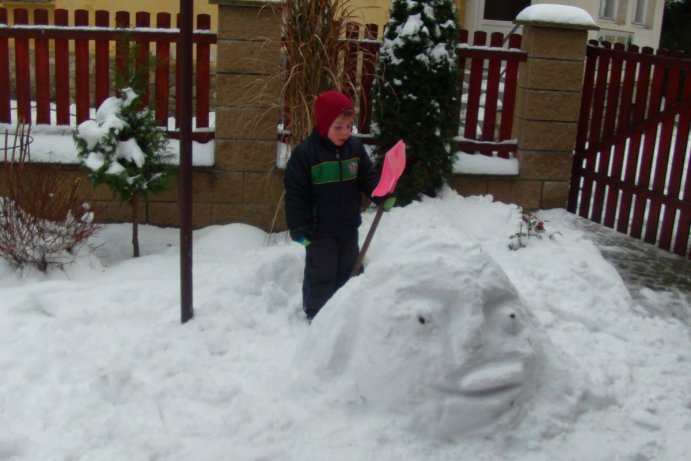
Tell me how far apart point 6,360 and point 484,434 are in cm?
223

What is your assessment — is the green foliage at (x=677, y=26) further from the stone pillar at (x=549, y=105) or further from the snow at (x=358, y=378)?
the snow at (x=358, y=378)

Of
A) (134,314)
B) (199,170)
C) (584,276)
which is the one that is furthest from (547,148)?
(134,314)

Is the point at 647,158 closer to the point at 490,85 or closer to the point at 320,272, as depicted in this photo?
the point at 490,85

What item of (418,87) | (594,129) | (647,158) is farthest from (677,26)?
(418,87)

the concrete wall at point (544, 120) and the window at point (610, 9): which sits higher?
the window at point (610, 9)

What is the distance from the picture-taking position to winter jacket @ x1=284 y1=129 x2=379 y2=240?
169 inches

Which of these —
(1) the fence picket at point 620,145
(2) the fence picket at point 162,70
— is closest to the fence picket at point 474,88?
(1) the fence picket at point 620,145

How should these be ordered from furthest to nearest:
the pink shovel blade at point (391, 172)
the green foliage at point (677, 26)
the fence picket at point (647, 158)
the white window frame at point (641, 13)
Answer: the green foliage at point (677, 26), the white window frame at point (641, 13), the fence picket at point (647, 158), the pink shovel blade at point (391, 172)

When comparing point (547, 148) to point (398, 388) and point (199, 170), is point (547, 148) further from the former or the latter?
point (398, 388)

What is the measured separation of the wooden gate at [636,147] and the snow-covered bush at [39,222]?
4.37 meters

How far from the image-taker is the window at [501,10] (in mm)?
14281

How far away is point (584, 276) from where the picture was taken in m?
5.14

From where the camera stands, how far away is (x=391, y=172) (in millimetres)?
4102

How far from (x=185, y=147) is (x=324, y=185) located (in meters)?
0.84
